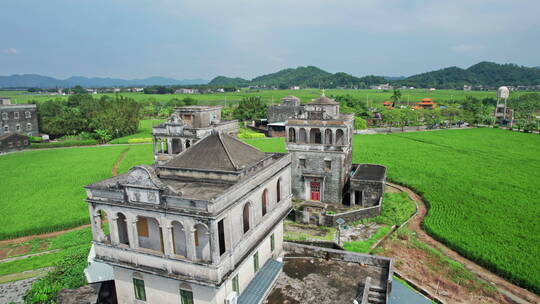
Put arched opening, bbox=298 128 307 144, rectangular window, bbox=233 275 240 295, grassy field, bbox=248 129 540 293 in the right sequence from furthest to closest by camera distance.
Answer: arched opening, bbox=298 128 307 144 → grassy field, bbox=248 129 540 293 → rectangular window, bbox=233 275 240 295

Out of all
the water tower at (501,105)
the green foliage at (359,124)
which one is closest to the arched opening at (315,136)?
the green foliage at (359,124)

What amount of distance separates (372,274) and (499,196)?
1015 inches

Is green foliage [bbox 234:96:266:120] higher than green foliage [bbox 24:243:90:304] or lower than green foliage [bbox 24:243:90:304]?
higher

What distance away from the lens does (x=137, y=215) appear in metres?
17.0

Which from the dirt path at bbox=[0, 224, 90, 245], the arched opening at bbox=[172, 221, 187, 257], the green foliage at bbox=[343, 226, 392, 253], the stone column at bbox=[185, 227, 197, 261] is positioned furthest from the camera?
the dirt path at bbox=[0, 224, 90, 245]

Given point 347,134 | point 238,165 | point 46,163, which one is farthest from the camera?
point 46,163

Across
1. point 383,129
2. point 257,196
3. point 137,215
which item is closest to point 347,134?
point 257,196

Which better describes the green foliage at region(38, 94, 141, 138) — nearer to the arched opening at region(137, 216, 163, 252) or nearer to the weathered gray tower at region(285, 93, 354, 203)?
the weathered gray tower at region(285, 93, 354, 203)

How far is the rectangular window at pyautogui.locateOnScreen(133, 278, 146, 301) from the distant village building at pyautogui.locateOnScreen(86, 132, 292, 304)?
2.1 inches

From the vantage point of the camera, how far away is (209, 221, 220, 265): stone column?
15.1m

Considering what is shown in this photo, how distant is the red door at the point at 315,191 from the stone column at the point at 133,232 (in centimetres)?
2339

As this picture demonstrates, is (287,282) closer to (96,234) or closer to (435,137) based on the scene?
(96,234)

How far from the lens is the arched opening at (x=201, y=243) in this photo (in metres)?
16.2

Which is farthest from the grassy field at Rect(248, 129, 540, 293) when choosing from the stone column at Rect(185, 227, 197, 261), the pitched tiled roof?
the stone column at Rect(185, 227, 197, 261)
